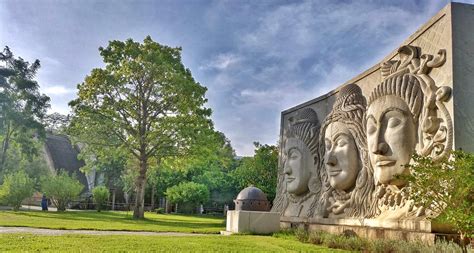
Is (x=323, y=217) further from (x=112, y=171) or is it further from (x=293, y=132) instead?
(x=112, y=171)

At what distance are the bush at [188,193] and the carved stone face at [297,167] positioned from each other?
21.8 m

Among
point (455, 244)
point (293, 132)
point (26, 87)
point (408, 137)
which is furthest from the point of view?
point (26, 87)

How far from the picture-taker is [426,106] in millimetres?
10117

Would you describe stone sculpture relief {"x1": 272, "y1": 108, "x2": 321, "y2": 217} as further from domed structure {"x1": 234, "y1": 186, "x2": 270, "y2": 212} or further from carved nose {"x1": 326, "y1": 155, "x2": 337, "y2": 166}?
carved nose {"x1": 326, "y1": 155, "x2": 337, "y2": 166}

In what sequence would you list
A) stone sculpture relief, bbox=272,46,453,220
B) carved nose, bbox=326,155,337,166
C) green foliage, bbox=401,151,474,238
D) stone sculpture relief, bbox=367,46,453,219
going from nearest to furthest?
1. green foliage, bbox=401,151,474,238
2. stone sculpture relief, bbox=367,46,453,219
3. stone sculpture relief, bbox=272,46,453,220
4. carved nose, bbox=326,155,337,166

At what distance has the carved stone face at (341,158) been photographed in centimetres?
1336

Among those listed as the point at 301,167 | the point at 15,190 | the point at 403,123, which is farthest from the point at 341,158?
the point at 15,190

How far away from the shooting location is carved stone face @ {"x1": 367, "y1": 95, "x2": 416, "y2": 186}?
1071 cm

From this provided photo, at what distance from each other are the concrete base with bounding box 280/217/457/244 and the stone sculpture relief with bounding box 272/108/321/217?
3.65 feet

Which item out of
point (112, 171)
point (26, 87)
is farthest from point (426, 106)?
point (112, 171)

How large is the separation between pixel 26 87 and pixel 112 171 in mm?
14826

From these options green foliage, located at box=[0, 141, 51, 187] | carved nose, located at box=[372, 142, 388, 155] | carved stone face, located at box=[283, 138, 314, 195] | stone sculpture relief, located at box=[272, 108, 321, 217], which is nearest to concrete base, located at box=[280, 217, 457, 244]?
stone sculpture relief, located at box=[272, 108, 321, 217]

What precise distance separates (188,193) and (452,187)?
3202 cm

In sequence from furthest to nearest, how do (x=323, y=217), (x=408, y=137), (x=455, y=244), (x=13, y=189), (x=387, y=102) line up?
1. (x=13, y=189)
2. (x=323, y=217)
3. (x=387, y=102)
4. (x=408, y=137)
5. (x=455, y=244)
